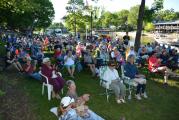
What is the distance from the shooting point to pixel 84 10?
48.1 meters

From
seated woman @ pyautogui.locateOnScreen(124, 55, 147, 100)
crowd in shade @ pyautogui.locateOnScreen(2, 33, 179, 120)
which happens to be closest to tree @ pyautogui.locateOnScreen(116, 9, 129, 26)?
crowd in shade @ pyautogui.locateOnScreen(2, 33, 179, 120)

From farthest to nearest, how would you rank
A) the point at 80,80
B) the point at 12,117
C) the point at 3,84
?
the point at 80,80 → the point at 3,84 → the point at 12,117

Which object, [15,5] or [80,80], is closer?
[80,80]

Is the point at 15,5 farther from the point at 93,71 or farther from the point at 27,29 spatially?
the point at 27,29

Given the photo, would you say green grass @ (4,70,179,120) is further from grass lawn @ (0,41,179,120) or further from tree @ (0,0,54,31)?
tree @ (0,0,54,31)

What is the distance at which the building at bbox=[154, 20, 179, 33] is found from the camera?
367 ft

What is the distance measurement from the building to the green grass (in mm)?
99159

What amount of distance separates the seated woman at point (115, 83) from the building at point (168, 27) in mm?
100856

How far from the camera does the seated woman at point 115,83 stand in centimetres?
1030

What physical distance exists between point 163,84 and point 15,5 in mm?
12037

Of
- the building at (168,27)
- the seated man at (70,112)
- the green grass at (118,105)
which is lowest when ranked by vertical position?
the building at (168,27)

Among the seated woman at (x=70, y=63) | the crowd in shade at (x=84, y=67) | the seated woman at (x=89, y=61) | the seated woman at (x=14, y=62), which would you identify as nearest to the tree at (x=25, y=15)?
the crowd in shade at (x=84, y=67)

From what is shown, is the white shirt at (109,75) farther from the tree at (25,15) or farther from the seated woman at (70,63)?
the tree at (25,15)

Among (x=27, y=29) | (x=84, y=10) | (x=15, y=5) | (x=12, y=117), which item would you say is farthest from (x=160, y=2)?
(x=27, y=29)
